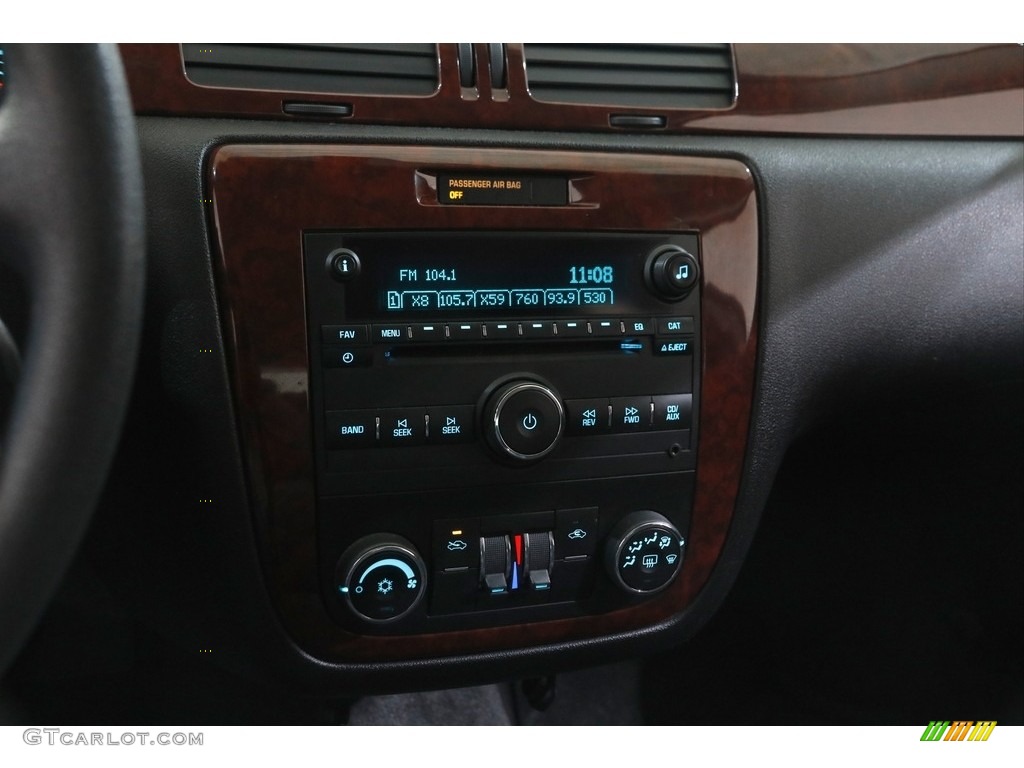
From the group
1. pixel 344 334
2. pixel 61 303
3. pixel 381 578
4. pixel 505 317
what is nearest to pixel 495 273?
pixel 505 317

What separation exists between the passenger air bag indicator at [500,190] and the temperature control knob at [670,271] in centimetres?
10

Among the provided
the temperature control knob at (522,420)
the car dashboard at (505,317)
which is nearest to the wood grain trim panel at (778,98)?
the car dashboard at (505,317)

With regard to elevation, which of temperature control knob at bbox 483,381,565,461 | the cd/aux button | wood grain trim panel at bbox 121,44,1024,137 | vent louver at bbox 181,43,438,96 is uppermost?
vent louver at bbox 181,43,438,96

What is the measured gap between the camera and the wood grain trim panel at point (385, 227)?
31.3 inches

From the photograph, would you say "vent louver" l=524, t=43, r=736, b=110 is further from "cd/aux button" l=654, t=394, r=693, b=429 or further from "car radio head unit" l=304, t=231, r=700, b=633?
"cd/aux button" l=654, t=394, r=693, b=429

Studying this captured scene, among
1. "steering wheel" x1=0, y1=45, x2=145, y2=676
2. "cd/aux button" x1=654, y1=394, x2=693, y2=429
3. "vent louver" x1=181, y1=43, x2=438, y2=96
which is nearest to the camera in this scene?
"steering wheel" x1=0, y1=45, x2=145, y2=676

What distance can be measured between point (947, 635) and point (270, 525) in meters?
0.98

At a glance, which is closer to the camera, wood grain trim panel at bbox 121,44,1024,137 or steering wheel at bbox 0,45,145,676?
steering wheel at bbox 0,45,145,676

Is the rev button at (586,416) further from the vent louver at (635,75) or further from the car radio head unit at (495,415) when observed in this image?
the vent louver at (635,75)

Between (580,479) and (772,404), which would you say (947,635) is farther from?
(580,479)

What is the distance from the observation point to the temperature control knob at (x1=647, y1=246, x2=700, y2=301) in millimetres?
876

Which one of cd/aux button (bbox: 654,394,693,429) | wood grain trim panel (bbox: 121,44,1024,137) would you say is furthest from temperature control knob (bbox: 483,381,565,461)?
wood grain trim panel (bbox: 121,44,1024,137)

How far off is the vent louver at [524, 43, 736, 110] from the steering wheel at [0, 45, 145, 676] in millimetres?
453

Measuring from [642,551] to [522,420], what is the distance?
8.0 inches
